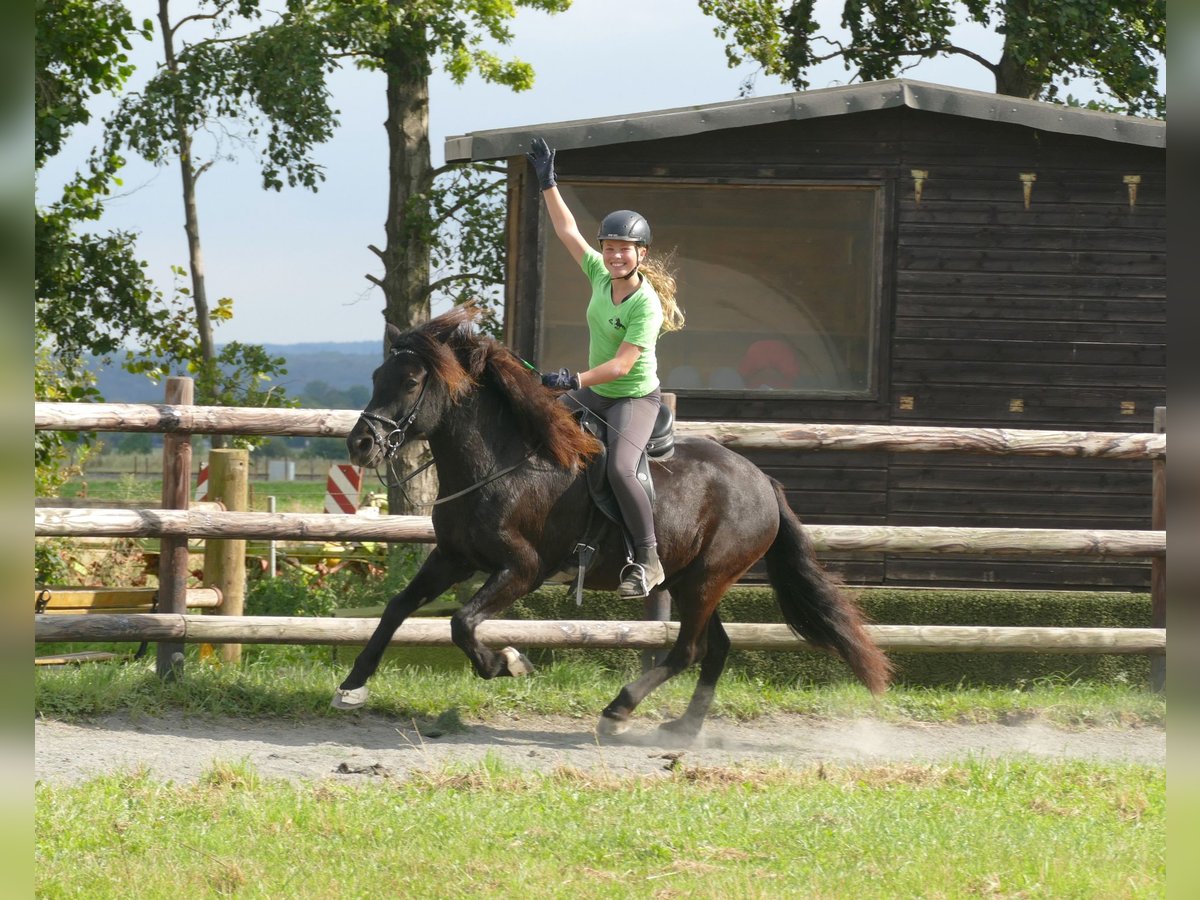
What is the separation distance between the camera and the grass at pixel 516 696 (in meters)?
6.97

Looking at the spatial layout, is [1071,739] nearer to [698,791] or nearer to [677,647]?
[677,647]

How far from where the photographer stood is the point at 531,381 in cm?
643

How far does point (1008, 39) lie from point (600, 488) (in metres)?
14.2

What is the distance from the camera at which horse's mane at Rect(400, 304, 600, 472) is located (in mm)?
6328

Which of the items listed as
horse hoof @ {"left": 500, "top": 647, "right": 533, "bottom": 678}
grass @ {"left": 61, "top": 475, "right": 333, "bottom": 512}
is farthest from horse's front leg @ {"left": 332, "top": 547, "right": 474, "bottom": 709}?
grass @ {"left": 61, "top": 475, "right": 333, "bottom": 512}

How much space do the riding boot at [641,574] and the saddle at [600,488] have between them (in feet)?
0.18

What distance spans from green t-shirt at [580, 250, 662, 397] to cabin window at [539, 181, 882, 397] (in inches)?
130

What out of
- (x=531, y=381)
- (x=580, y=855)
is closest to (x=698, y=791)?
(x=580, y=855)

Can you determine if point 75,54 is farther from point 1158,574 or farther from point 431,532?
point 1158,574

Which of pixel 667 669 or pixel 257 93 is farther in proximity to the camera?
pixel 257 93

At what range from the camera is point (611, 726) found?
6734 millimetres

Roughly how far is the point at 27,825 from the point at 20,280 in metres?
0.49

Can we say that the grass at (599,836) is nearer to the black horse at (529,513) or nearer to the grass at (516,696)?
the black horse at (529,513)

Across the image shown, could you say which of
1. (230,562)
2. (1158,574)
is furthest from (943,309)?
(230,562)
